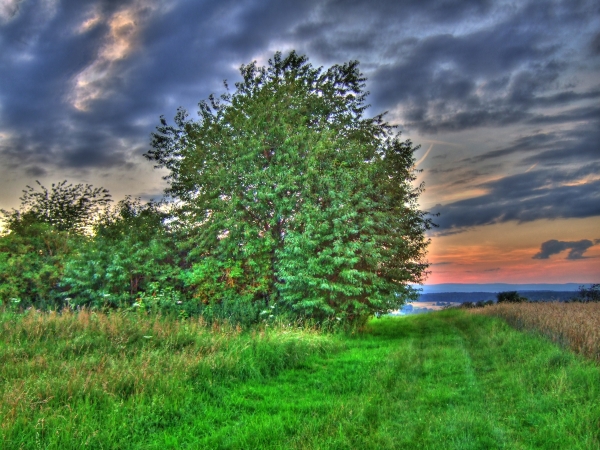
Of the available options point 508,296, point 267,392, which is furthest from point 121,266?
point 508,296

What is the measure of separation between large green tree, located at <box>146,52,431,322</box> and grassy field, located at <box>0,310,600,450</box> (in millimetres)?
4992

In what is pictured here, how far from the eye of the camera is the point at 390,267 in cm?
1748

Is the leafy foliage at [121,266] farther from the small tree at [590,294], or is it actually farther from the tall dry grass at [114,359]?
the small tree at [590,294]

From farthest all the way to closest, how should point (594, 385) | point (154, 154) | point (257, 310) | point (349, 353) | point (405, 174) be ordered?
point (154, 154) < point (405, 174) < point (257, 310) < point (349, 353) < point (594, 385)

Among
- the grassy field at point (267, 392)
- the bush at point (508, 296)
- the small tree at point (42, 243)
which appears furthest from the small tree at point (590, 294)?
the small tree at point (42, 243)

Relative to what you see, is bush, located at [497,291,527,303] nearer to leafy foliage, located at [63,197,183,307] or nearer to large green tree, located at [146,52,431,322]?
large green tree, located at [146,52,431,322]

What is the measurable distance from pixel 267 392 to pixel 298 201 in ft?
36.9

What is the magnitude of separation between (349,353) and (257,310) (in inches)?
273

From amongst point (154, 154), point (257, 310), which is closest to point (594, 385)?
point (257, 310)

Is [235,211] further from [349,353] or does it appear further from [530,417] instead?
[530,417]

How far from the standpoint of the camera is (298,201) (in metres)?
17.7

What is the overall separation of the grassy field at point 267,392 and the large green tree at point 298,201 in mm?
4992

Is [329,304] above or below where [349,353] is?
above

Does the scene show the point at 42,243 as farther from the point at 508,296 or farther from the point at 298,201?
the point at 508,296
